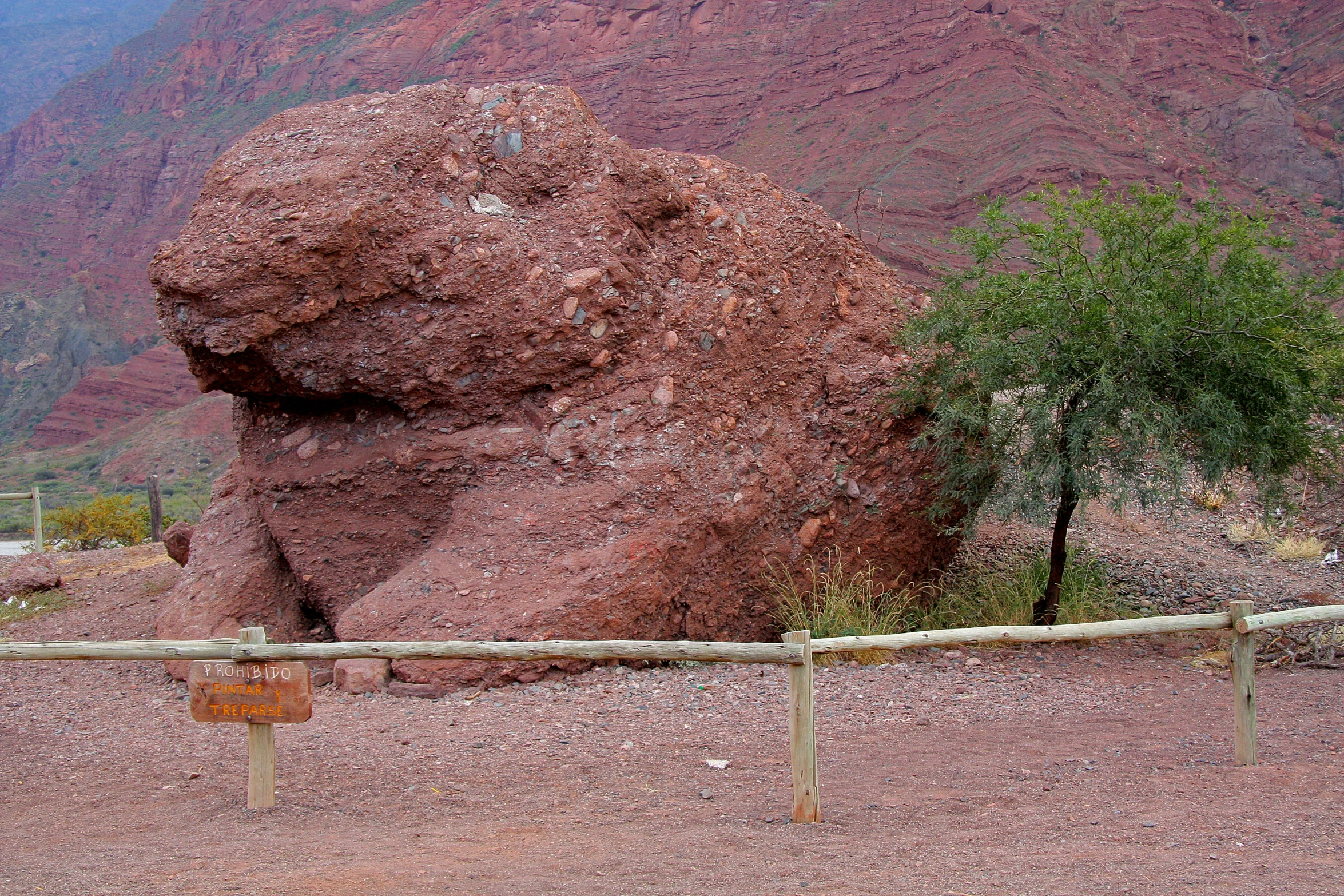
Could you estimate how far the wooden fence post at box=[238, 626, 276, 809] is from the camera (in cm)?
461

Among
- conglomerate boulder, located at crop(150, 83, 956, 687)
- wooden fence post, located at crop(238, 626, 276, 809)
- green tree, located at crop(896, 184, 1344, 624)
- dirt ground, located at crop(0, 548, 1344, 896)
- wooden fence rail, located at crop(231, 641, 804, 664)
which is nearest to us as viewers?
dirt ground, located at crop(0, 548, 1344, 896)

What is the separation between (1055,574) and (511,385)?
457 centimetres

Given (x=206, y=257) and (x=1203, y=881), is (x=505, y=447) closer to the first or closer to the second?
(x=206, y=257)

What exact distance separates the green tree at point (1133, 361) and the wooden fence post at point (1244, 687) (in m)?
2.05

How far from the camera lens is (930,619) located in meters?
8.17

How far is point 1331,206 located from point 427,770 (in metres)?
47.2

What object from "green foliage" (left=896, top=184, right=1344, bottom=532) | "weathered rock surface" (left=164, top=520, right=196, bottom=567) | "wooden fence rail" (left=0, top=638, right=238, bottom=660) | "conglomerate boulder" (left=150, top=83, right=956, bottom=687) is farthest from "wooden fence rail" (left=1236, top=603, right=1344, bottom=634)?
"weathered rock surface" (left=164, top=520, right=196, bottom=567)

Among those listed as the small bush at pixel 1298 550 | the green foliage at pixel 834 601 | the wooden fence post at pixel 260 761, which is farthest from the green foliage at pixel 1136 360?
the wooden fence post at pixel 260 761

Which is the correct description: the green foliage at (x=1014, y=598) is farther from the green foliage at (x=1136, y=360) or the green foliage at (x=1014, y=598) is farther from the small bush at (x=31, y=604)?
the small bush at (x=31, y=604)

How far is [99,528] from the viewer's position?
55.1ft

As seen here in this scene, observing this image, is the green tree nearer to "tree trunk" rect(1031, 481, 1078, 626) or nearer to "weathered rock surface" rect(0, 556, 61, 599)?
"tree trunk" rect(1031, 481, 1078, 626)

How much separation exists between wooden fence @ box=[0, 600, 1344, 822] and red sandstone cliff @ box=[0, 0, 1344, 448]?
28.2 meters

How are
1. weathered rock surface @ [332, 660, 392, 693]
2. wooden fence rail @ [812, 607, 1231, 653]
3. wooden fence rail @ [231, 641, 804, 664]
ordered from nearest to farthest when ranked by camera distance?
wooden fence rail @ [231, 641, 804, 664], wooden fence rail @ [812, 607, 1231, 653], weathered rock surface @ [332, 660, 392, 693]

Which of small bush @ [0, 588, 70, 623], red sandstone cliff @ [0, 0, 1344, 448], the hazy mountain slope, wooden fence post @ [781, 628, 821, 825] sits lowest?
small bush @ [0, 588, 70, 623]
